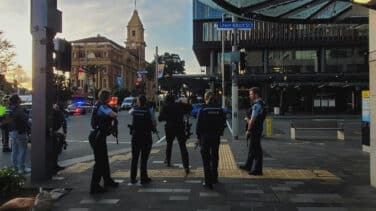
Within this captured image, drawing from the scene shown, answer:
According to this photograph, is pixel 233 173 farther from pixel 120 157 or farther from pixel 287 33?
pixel 287 33

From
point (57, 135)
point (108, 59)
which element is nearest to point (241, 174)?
point (57, 135)

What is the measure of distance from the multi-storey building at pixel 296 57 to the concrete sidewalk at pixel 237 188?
50.3 metres

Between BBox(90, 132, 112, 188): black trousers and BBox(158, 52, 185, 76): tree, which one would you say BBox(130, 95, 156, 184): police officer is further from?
BBox(158, 52, 185, 76): tree

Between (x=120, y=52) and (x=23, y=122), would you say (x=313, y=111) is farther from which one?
(x=120, y=52)

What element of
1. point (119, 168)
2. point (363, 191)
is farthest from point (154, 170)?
point (363, 191)

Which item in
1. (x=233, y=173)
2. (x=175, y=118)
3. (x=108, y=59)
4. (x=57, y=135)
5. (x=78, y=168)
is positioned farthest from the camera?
(x=108, y=59)

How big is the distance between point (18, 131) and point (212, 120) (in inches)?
169

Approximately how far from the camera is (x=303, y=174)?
436 inches

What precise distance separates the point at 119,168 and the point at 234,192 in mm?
3832

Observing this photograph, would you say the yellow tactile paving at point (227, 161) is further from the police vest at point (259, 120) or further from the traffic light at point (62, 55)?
the traffic light at point (62, 55)

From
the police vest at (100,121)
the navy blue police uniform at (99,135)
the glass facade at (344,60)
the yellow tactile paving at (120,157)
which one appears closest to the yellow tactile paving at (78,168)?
the yellow tactile paving at (120,157)

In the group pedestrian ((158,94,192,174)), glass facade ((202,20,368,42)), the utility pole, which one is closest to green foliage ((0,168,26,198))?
the utility pole

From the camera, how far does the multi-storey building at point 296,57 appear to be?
6569cm

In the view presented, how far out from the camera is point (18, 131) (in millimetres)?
11352
